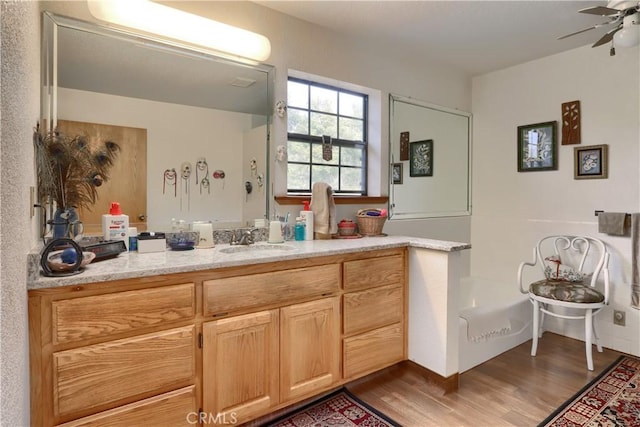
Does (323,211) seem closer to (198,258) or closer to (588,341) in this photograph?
(198,258)

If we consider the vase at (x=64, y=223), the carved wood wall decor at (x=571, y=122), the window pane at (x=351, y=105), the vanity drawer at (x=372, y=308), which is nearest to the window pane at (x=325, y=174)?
the window pane at (x=351, y=105)

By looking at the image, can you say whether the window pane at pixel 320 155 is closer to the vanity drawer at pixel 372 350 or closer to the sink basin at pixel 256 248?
the sink basin at pixel 256 248

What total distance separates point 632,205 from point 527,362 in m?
1.39

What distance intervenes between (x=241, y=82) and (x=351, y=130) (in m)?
1.01

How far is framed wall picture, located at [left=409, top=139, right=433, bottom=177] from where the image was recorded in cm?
305

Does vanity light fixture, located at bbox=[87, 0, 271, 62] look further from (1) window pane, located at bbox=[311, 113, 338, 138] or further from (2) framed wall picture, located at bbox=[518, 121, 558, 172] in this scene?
(2) framed wall picture, located at bbox=[518, 121, 558, 172]

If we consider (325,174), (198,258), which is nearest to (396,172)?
(325,174)

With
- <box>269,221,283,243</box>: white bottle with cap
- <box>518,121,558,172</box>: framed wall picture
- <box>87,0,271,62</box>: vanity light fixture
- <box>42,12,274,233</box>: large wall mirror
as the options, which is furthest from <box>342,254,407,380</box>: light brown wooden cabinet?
<box>518,121,558,172</box>: framed wall picture

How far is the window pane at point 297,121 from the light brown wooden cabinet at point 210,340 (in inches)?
43.3

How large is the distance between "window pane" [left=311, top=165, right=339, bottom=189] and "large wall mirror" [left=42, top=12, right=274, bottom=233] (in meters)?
0.48

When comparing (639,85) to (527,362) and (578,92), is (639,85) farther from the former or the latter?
(527,362)

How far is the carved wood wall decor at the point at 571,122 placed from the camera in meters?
2.79

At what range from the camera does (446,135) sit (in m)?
3.30

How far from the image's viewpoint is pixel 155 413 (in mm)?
1385
